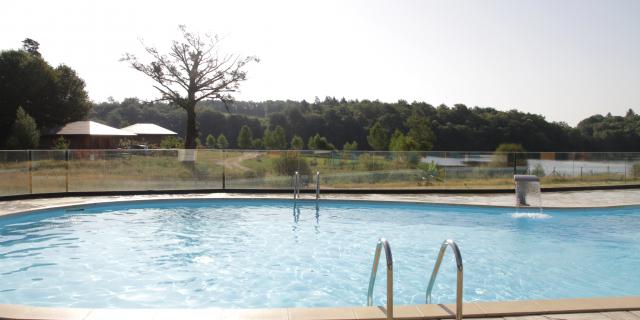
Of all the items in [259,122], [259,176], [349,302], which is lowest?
[349,302]

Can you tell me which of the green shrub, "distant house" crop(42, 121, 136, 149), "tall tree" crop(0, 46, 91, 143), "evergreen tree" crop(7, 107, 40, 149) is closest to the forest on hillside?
"tall tree" crop(0, 46, 91, 143)

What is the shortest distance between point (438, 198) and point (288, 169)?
192 inches

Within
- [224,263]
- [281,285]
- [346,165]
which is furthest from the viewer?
[346,165]

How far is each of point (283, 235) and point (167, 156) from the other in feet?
21.8

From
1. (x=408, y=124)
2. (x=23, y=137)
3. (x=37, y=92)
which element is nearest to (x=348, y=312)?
(x=23, y=137)

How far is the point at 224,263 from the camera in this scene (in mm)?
7863

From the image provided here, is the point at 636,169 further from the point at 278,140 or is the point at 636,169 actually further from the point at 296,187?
the point at 278,140

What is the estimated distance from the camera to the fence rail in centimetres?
1366

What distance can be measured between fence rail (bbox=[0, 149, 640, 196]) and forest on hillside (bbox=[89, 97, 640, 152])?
28.5 metres

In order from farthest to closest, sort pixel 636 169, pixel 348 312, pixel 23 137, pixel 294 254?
pixel 23 137
pixel 636 169
pixel 294 254
pixel 348 312

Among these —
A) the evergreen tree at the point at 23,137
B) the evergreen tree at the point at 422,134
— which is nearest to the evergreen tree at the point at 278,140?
the evergreen tree at the point at 422,134

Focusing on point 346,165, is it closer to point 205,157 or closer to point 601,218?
point 205,157

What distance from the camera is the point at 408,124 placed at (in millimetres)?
61906

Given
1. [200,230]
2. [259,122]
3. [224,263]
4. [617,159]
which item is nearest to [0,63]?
[200,230]
